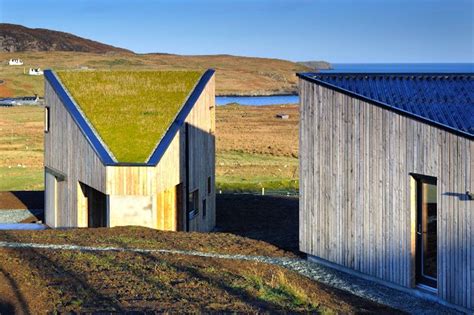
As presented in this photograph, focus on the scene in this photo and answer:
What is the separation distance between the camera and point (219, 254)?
61.6ft

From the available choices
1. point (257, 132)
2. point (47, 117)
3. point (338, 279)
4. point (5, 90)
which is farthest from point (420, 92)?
point (5, 90)

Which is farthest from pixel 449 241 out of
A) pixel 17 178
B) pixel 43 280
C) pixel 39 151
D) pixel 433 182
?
pixel 39 151

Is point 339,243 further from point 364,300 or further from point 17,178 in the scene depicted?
point 17,178

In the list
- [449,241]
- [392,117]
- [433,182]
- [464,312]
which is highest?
[392,117]

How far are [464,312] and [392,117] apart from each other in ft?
13.4

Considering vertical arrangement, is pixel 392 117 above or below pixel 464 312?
above

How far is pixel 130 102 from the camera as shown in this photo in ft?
89.2

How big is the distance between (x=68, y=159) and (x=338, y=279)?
38.8 feet

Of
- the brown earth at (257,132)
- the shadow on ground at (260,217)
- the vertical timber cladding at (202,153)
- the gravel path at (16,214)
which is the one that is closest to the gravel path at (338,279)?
the shadow on ground at (260,217)

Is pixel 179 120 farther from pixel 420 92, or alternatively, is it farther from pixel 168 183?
pixel 420 92

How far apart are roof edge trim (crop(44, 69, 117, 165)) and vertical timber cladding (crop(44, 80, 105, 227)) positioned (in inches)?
6.1

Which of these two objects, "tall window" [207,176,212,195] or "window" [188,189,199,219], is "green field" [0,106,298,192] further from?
"window" [188,189,199,219]

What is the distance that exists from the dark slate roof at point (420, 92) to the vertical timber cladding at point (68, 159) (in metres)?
8.36

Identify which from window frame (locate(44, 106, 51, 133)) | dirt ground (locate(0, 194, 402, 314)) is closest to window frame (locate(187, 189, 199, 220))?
dirt ground (locate(0, 194, 402, 314))
